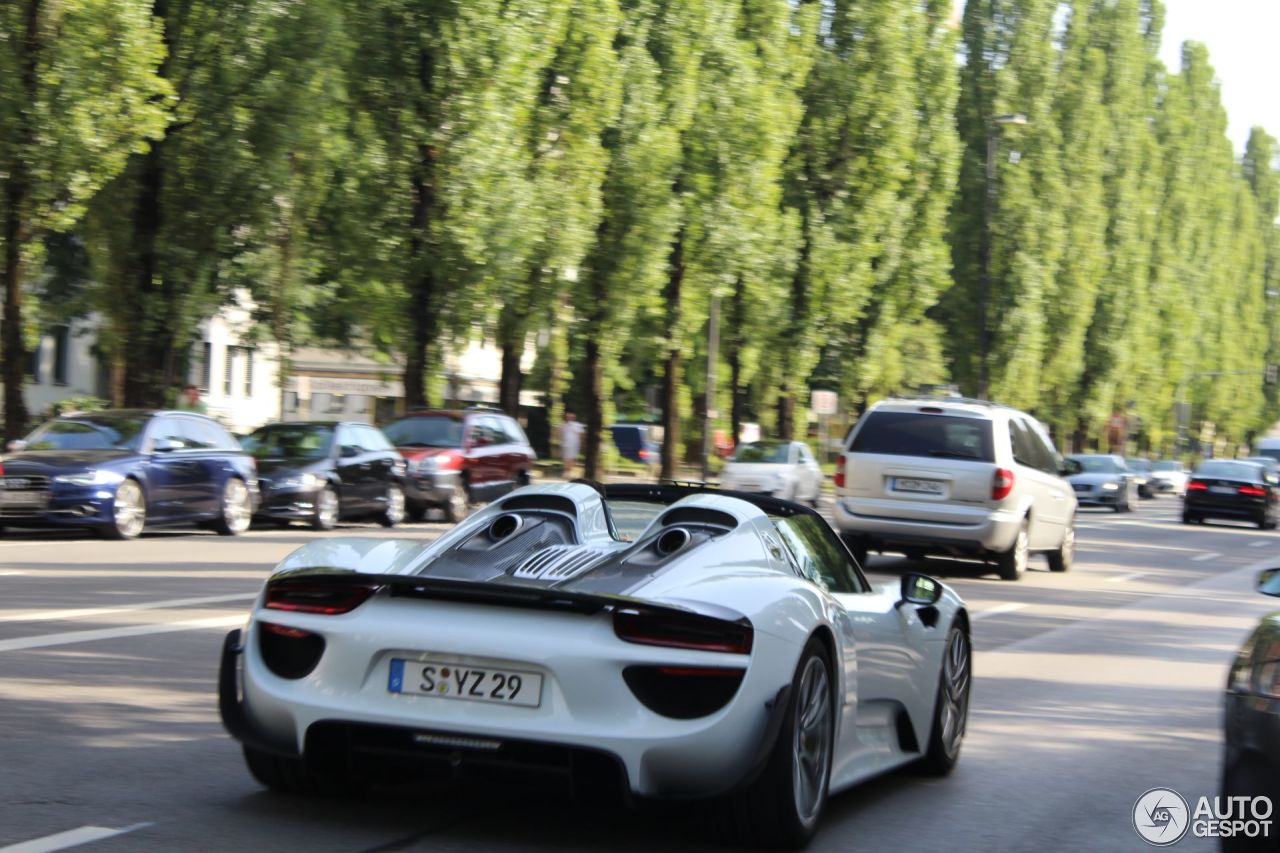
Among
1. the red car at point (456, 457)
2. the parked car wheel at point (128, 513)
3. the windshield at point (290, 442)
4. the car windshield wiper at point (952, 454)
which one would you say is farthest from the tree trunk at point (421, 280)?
the car windshield wiper at point (952, 454)

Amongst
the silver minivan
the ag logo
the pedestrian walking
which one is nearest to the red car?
the silver minivan

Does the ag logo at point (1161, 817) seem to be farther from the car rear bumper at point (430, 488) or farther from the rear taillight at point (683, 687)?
the car rear bumper at point (430, 488)

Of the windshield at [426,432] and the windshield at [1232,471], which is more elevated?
the windshield at [426,432]

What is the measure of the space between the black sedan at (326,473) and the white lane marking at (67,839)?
59.2ft

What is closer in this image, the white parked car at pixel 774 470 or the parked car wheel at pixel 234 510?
the parked car wheel at pixel 234 510

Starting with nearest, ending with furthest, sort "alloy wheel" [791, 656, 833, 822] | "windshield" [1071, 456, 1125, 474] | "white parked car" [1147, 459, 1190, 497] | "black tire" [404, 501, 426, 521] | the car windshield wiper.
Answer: "alloy wheel" [791, 656, 833, 822], the car windshield wiper, "black tire" [404, 501, 426, 521], "windshield" [1071, 456, 1125, 474], "white parked car" [1147, 459, 1190, 497]

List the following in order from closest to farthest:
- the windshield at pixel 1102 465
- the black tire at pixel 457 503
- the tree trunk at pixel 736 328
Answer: the black tire at pixel 457 503, the tree trunk at pixel 736 328, the windshield at pixel 1102 465

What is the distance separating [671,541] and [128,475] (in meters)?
14.9

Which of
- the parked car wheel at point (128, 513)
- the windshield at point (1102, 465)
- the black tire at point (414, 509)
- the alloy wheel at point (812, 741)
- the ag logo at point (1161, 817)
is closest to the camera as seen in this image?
the alloy wheel at point (812, 741)

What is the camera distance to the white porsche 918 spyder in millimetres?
5223

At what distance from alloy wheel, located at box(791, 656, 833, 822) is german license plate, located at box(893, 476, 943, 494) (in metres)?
13.0

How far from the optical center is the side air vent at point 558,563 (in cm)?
586

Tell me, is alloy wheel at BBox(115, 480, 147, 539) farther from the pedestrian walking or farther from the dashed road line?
the pedestrian walking

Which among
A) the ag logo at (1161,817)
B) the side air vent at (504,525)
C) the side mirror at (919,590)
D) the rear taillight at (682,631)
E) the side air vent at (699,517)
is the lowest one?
the ag logo at (1161,817)
